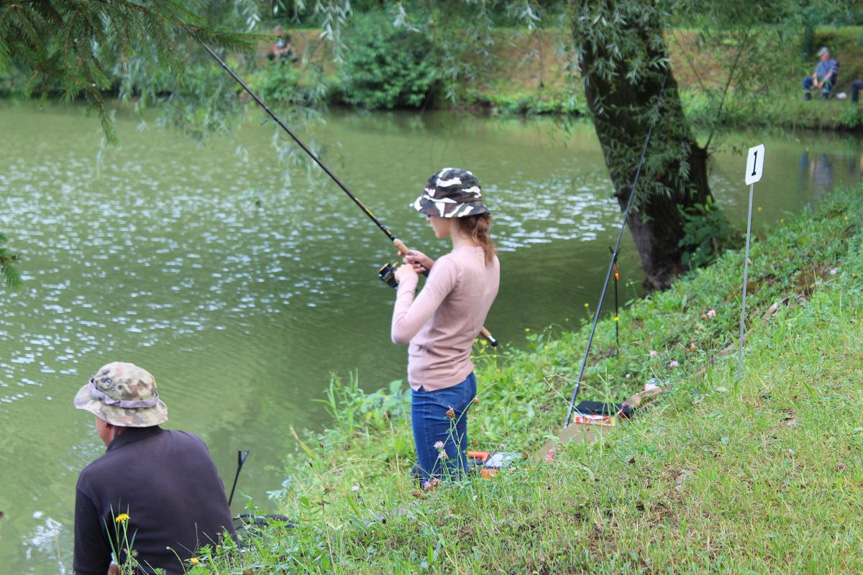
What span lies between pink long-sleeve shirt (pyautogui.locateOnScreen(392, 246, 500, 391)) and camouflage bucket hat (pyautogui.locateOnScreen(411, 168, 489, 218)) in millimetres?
140

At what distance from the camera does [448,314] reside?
340cm

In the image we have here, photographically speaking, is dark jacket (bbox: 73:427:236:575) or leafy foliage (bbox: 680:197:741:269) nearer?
dark jacket (bbox: 73:427:236:575)

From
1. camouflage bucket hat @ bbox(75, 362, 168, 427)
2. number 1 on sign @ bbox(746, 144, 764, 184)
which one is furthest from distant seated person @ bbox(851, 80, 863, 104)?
camouflage bucket hat @ bbox(75, 362, 168, 427)

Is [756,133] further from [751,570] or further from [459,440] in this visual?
[751,570]

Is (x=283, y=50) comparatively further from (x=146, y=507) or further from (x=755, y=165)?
(x=146, y=507)

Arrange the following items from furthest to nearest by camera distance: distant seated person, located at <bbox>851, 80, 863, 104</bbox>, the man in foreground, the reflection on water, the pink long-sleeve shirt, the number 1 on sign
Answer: distant seated person, located at <bbox>851, 80, 863, 104</bbox>, the reflection on water, the number 1 on sign, the pink long-sleeve shirt, the man in foreground

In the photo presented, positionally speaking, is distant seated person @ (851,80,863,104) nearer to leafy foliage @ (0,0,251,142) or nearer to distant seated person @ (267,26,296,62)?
distant seated person @ (267,26,296,62)

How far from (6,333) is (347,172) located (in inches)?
344

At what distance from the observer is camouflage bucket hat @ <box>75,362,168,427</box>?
2.89 metres

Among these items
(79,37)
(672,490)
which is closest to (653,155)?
(79,37)

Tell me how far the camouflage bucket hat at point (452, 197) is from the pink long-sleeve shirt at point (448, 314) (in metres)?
0.14

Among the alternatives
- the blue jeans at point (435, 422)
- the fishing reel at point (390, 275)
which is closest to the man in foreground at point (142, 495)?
the blue jeans at point (435, 422)

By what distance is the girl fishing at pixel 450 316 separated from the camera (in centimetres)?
337

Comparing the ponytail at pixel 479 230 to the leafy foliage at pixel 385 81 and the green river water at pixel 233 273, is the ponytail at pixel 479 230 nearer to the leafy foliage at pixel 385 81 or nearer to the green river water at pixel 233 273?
the green river water at pixel 233 273
